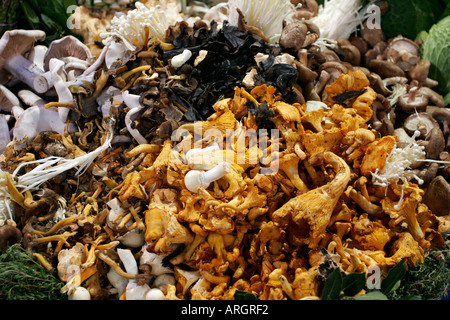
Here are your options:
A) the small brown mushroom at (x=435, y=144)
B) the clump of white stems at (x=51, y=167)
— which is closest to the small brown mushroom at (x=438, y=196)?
the small brown mushroom at (x=435, y=144)

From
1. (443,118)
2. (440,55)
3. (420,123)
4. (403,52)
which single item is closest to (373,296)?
(420,123)

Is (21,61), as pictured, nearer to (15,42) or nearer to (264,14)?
(15,42)

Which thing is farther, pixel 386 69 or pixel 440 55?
pixel 440 55

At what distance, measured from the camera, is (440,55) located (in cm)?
Answer: 271

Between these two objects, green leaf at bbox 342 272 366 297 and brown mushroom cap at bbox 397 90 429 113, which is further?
brown mushroom cap at bbox 397 90 429 113

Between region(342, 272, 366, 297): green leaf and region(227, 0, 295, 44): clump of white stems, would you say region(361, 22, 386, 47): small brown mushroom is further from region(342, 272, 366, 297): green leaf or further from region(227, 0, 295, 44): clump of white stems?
region(342, 272, 366, 297): green leaf

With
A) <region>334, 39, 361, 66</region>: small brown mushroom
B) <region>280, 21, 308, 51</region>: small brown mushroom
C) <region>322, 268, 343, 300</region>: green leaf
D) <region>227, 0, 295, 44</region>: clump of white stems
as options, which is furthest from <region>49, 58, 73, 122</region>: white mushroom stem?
<region>334, 39, 361, 66</region>: small brown mushroom

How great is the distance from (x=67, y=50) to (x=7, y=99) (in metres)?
0.49

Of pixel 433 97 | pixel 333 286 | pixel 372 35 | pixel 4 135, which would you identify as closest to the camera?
pixel 333 286

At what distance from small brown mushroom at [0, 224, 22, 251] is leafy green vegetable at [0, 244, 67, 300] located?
0.38 feet

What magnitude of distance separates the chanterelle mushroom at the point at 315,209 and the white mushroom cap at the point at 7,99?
1758 mm

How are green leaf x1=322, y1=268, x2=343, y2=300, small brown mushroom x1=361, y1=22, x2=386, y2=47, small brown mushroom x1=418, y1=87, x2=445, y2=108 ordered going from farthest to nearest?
small brown mushroom x1=361, y1=22, x2=386, y2=47, small brown mushroom x1=418, y1=87, x2=445, y2=108, green leaf x1=322, y1=268, x2=343, y2=300

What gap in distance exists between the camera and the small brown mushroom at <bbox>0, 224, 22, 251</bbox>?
1728 millimetres

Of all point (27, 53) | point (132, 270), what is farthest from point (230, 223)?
point (27, 53)
